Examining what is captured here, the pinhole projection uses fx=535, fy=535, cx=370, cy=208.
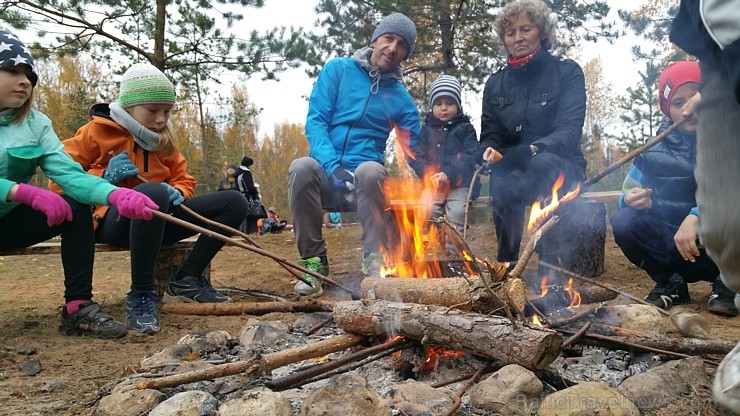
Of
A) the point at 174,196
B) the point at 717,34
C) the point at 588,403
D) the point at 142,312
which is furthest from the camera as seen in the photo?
the point at 174,196

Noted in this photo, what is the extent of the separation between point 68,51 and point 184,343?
7.05 metres

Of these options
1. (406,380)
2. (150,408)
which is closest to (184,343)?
(150,408)

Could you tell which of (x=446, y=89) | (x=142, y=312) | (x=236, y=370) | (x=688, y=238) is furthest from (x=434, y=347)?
(x=446, y=89)

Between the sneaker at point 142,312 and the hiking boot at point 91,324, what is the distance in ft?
0.31

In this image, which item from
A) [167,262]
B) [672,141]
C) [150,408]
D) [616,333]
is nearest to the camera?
[150,408]

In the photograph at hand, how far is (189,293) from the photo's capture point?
12.0ft

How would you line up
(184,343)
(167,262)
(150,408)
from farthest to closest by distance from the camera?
1. (167,262)
2. (184,343)
3. (150,408)

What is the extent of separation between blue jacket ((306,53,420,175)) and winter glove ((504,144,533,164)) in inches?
42.0

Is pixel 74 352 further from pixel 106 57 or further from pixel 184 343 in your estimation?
pixel 106 57

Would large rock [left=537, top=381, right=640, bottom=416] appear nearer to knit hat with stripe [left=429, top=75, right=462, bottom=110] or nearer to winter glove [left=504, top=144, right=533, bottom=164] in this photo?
winter glove [left=504, top=144, right=533, bottom=164]

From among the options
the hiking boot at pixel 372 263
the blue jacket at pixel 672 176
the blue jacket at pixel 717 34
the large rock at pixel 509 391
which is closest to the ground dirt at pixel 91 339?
the hiking boot at pixel 372 263

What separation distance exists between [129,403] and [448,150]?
3.46 m

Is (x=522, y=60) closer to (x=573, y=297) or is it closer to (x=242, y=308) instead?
(x=573, y=297)

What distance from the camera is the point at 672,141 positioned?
364 centimetres
